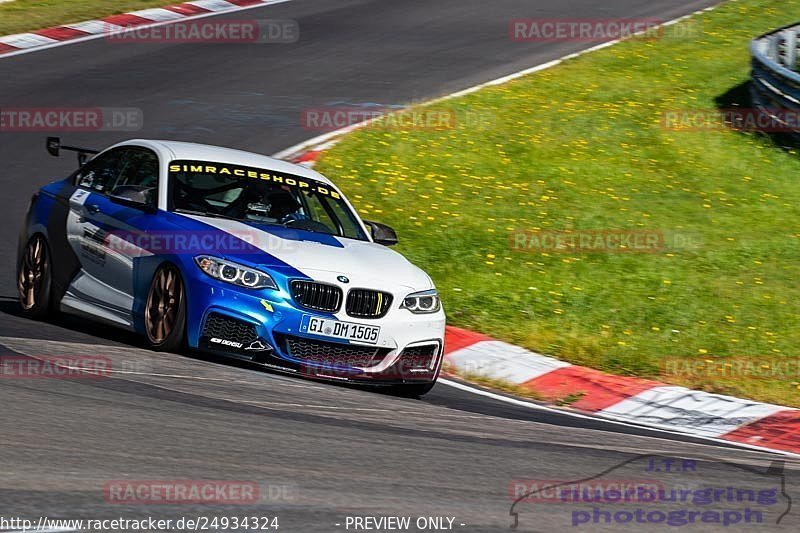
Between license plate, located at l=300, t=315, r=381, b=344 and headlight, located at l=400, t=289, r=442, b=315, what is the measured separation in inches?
Result: 13.1

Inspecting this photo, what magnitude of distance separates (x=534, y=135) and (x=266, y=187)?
8367mm

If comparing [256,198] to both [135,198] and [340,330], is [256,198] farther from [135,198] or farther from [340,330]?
[340,330]

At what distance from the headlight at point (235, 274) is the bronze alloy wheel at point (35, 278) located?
1.96m

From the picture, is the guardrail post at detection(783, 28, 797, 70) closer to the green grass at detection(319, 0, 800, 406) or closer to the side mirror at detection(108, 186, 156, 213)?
the green grass at detection(319, 0, 800, 406)

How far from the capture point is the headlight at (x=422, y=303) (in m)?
8.58

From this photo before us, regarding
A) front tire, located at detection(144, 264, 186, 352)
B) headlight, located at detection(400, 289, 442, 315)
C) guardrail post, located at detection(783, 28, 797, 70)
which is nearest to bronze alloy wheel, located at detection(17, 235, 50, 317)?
front tire, located at detection(144, 264, 186, 352)

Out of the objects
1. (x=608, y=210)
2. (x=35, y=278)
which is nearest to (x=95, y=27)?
(x=608, y=210)

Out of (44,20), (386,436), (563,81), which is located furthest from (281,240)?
(44,20)

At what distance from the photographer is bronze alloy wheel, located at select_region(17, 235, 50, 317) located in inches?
375

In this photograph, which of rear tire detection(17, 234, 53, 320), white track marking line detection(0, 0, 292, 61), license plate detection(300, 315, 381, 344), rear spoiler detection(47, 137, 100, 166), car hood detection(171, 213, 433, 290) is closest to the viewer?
license plate detection(300, 315, 381, 344)

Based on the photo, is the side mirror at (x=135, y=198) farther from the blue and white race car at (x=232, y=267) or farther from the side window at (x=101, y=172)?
the side window at (x=101, y=172)

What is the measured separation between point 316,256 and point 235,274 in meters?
0.61

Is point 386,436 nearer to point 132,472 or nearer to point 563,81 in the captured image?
point 132,472

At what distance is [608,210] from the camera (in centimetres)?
1452
